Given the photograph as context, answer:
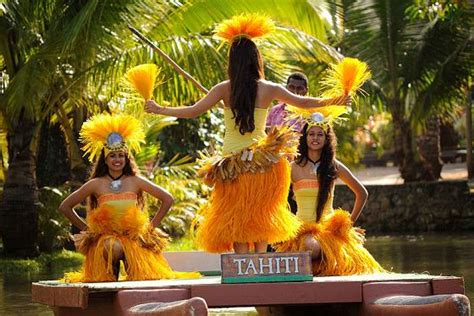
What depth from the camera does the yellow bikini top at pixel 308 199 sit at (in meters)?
8.59

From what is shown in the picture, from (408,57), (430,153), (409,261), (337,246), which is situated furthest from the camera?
(430,153)

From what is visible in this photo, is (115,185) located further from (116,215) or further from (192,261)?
(192,261)

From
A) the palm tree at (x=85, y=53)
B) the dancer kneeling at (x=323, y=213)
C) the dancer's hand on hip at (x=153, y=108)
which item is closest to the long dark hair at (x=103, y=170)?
the dancer's hand on hip at (x=153, y=108)

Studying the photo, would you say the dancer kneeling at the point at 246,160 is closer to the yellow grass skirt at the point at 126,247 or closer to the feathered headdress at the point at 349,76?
the feathered headdress at the point at 349,76

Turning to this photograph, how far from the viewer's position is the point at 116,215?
339 inches

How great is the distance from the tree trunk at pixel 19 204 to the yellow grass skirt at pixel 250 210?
28.4 ft

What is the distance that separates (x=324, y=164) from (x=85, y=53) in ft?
20.0

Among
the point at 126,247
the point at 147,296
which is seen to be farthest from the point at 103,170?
the point at 147,296

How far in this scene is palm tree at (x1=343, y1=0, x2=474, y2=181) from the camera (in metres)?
22.2

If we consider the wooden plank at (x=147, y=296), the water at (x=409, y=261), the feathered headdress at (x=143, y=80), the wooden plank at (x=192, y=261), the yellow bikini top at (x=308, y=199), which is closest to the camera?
the wooden plank at (x=147, y=296)

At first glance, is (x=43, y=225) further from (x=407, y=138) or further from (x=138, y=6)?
(x=407, y=138)

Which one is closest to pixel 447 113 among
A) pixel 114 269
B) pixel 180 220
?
pixel 180 220

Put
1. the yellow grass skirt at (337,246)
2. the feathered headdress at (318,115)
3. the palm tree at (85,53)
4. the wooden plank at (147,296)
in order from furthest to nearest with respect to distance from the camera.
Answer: the palm tree at (85,53), the feathered headdress at (318,115), the yellow grass skirt at (337,246), the wooden plank at (147,296)

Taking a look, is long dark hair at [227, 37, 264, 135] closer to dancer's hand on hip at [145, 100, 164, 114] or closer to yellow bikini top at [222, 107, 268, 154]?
yellow bikini top at [222, 107, 268, 154]
